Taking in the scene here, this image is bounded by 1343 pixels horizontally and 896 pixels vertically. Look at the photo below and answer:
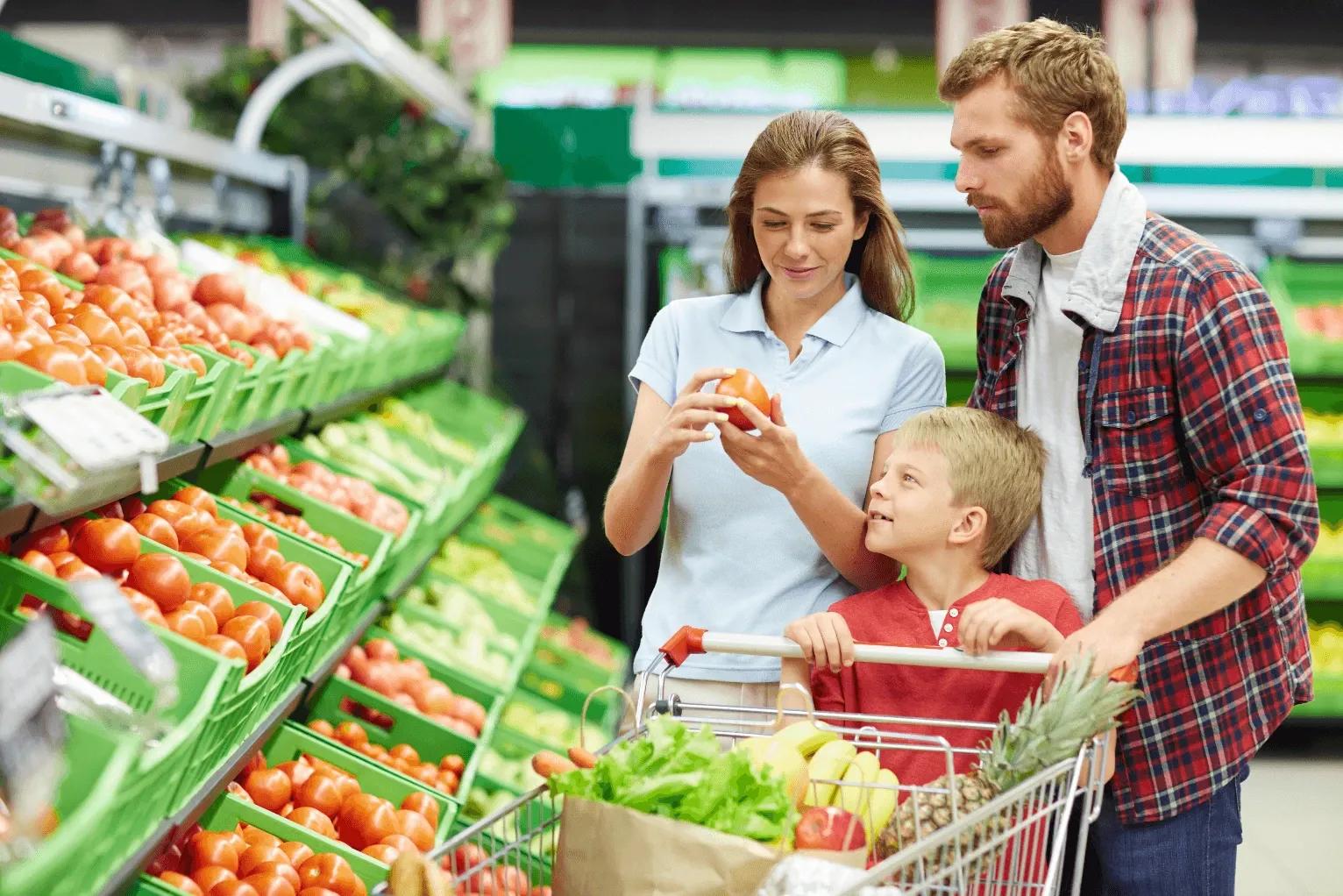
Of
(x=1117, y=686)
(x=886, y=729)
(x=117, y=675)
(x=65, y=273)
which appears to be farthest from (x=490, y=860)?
(x=65, y=273)

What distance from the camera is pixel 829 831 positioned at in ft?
5.29

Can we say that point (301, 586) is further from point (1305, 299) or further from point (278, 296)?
point (1305, 299)

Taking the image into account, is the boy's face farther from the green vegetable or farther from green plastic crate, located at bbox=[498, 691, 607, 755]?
green plastic crate, located at bbox=[498, 691, 607, 755]

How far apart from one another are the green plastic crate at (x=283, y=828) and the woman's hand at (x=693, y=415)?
1.04 m

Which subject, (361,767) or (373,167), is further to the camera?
(373,167)

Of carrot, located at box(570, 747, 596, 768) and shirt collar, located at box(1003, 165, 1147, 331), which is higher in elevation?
shirt collar, located at box(1003, 165, 1147, 331)

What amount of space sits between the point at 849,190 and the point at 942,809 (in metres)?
0.98

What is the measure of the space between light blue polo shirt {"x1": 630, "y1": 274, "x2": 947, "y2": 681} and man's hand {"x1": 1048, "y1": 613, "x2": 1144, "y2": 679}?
0.53 meters

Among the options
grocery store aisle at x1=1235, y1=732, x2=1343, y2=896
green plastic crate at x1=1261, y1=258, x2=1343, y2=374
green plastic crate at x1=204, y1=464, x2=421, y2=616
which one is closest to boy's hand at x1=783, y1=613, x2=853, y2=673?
green plastic crate at x1=204, y1=464, x2=421, y2=616

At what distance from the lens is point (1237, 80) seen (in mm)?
9969

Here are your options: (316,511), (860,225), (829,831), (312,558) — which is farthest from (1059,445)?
(316,511)

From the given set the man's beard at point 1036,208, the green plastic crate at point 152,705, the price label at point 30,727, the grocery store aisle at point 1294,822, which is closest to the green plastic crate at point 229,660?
the green plastic crate at point 152,705

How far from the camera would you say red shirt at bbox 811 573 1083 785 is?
6.70 feet

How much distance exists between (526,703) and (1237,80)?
7758 millimetres
